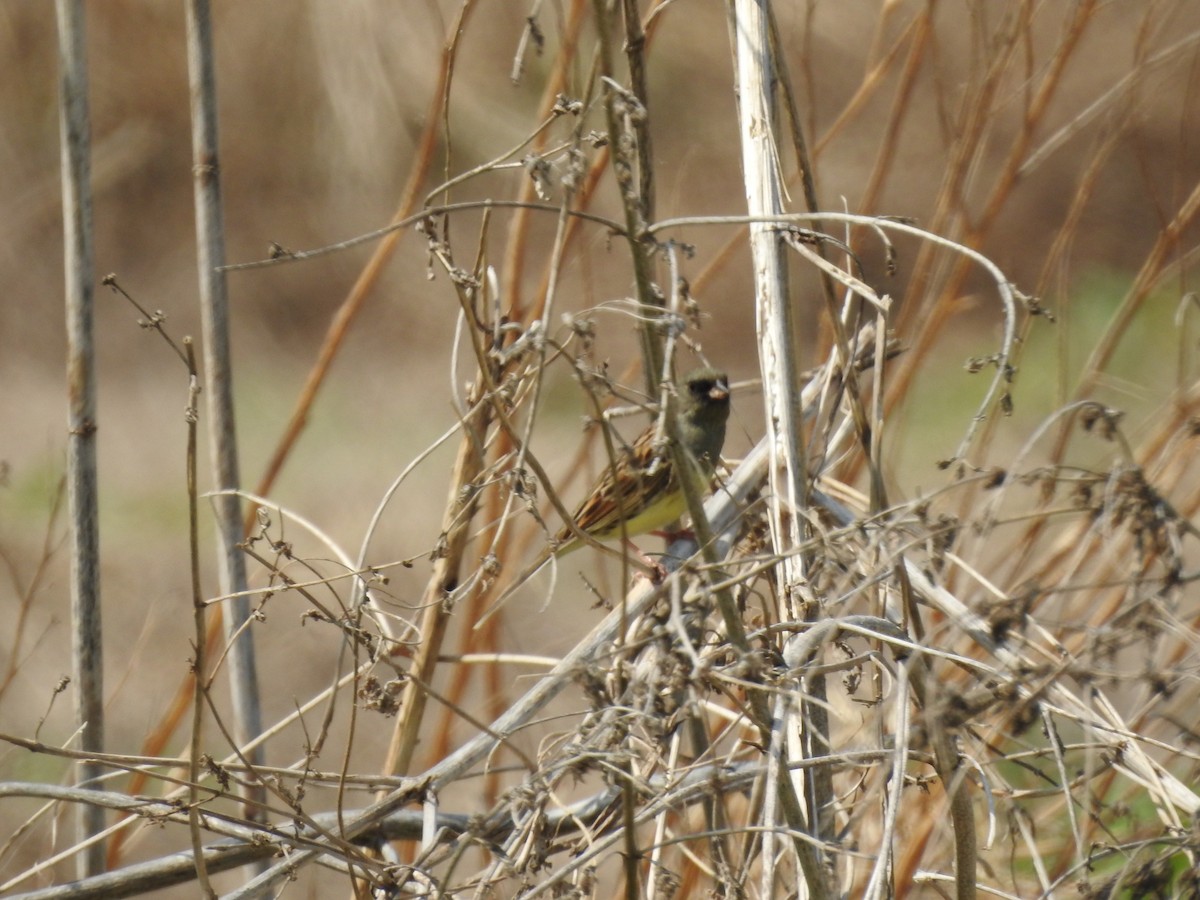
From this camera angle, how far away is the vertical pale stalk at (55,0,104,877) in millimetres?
2123

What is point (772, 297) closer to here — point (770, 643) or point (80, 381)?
point (770, 643)

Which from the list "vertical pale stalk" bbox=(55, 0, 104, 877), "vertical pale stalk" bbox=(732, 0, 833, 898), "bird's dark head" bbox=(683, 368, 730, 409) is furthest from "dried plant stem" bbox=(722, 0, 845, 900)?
"bird's dark head" bbox=(683, 368, 730, 409)

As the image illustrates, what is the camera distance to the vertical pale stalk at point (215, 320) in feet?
7.34

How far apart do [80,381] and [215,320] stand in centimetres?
24

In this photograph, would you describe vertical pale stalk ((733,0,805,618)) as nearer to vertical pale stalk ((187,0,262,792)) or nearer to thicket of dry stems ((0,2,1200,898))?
thicket of dry stems ((0,2,1200,898))

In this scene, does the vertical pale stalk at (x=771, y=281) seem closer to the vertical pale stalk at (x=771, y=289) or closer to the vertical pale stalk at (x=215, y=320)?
the vertical pale stalk at (x=771, y=289)

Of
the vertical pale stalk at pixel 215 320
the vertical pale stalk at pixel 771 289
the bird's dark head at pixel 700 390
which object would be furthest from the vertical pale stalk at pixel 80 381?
the bird's dark head at pixel 700 390

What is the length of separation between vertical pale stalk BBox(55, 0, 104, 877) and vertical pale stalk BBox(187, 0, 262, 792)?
0.58 feet

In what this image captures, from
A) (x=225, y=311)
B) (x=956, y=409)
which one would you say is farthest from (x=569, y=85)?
(x=956, y=409)

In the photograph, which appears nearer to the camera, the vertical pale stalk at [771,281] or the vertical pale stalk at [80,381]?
the vertical pale stalk at [771,281]

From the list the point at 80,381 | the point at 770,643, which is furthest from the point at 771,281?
the point at 80,381

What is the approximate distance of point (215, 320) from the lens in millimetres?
2273

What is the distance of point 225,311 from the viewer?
89.3 inches

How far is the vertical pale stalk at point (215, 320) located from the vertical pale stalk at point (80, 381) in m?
0.18
